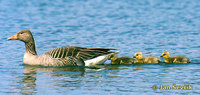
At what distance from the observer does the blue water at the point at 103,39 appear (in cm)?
1214

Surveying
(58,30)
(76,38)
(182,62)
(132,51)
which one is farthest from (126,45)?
(58,30)

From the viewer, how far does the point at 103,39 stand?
68.9 feet

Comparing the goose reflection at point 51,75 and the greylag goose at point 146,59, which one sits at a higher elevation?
the greylag goose at point 146,59

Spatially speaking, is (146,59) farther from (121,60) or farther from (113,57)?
(113,57)

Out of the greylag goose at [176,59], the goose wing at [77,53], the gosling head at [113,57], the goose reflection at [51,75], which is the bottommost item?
the goose reflection at [51,75]

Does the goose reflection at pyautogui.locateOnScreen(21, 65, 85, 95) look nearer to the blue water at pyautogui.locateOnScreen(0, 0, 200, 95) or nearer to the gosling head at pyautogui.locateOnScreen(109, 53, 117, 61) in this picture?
the blue water at pyautogui.locateOnScreen(0, 0, 200, 95)

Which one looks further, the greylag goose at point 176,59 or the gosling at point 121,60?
the gosling at point 121,60

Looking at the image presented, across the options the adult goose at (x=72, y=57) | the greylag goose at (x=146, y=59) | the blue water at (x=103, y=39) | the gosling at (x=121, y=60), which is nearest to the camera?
the blue water at (x=103, y=39)

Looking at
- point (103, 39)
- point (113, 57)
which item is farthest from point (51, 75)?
point (103, 39)

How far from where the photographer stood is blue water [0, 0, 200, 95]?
12.1 metres

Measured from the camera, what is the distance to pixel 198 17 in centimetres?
2986

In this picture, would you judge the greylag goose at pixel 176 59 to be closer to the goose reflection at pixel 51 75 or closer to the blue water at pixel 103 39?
the blue water at pixel 103 39

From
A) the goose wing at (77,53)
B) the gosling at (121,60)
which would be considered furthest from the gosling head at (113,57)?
the goose wing at (77,53)

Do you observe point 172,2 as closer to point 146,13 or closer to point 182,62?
point 146,13
